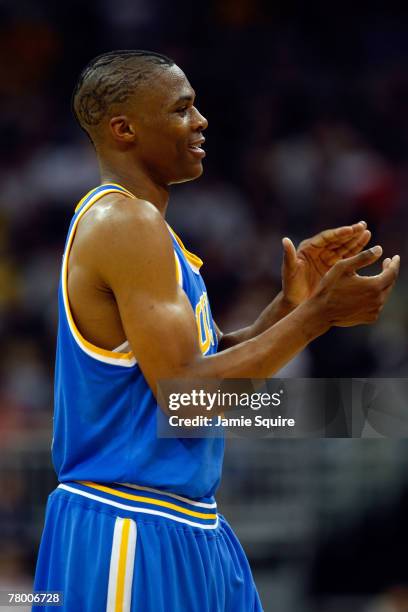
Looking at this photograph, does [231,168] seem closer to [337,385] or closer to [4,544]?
[4,544]

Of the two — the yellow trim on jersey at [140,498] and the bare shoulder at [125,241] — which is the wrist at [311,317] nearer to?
the bare shoulder at [125,241]

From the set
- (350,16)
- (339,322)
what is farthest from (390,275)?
(350,16)

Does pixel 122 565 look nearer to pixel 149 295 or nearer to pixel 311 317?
pixel 149 295

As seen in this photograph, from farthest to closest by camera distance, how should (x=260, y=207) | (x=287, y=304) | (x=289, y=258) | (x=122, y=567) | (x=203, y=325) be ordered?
(x=260, y=207), (x=287, y=304), (x=289, y=258), (x=203, y=325), (x=122, y=567)

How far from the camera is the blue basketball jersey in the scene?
316cm

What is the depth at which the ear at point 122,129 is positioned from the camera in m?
3.42

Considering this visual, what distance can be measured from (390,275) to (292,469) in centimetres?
367

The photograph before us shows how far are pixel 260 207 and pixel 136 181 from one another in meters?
6.33

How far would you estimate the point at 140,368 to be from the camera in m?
3.14

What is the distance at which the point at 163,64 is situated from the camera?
11.4ft

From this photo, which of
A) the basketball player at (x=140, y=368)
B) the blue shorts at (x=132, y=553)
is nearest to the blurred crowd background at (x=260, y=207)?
the basketball player at (x=140, y=368)

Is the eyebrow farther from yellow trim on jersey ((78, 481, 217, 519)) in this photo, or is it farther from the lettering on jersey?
yellow trim on jersey ((78, 481, 217, 519))

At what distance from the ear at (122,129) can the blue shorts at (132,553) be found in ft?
3.47

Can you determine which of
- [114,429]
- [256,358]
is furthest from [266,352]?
[114,429]
